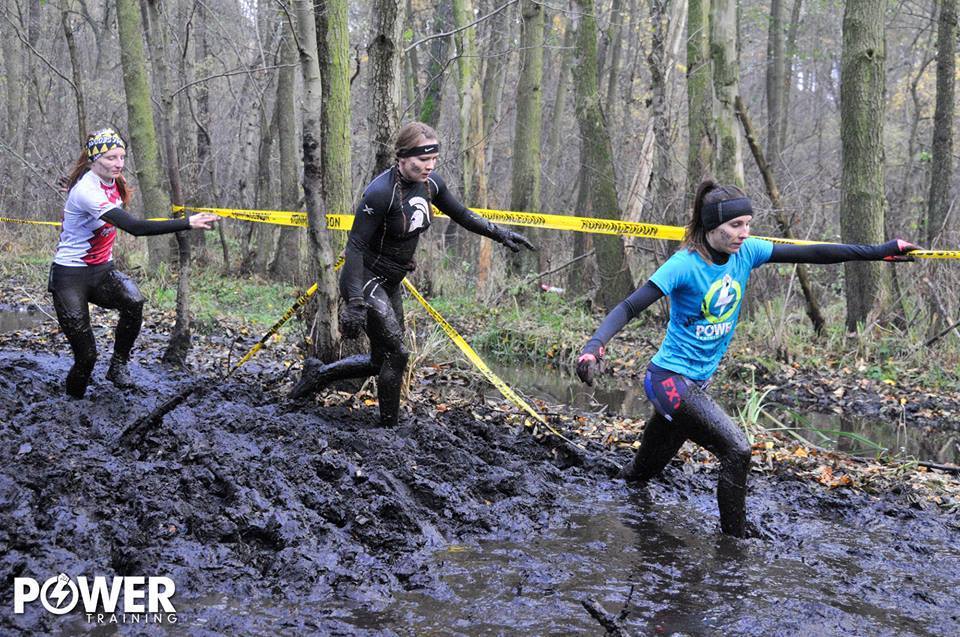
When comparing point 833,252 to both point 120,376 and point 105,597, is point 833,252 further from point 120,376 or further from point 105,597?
point 120,376

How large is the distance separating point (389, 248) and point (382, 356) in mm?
854

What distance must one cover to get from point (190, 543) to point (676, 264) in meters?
3.14

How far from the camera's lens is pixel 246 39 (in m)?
24.3

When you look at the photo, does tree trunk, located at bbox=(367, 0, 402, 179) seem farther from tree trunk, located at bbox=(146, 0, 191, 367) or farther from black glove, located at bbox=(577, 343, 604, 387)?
black glove, located at bbox=(577, 343, 604, 387)

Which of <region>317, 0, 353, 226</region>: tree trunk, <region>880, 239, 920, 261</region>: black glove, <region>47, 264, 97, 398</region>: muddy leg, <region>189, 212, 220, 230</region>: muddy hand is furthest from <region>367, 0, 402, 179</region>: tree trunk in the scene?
<region>880, 239, 920, 261</region>: black glove

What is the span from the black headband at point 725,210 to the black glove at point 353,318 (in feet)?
8.29

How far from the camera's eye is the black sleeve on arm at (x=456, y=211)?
22.5ft

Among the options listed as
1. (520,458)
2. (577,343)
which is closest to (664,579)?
(520,458)

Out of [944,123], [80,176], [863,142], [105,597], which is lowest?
[105,597]

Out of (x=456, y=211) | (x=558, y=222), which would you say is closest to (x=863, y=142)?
(x=558, y=222)

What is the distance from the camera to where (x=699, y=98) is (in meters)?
13.9

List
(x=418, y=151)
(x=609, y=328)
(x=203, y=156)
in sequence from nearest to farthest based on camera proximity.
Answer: (x=609, y=328) < (x=418, y=151) < (x=203, y=156)

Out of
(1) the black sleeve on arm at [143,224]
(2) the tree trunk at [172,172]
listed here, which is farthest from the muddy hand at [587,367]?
(2) the tree trunk at [172,172]

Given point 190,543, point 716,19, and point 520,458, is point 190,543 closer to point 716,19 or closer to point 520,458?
Result: point 520,458
